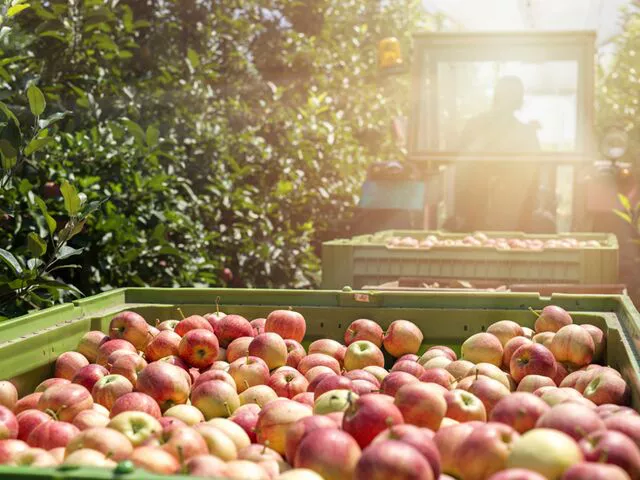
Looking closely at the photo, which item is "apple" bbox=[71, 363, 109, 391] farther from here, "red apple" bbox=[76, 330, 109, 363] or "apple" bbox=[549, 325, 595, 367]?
"apple" bbox=[549, 325, 595, 367]

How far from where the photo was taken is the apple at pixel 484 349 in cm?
271

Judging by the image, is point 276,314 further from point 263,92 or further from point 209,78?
point 263,92

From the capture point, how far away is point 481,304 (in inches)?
118

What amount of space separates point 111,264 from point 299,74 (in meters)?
5.84

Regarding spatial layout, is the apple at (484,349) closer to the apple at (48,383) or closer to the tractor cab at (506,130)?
the apple at (48,383)

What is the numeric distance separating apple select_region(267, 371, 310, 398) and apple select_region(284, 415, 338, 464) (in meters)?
0.63

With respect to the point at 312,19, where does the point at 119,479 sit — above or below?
below

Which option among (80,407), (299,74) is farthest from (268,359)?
(299,74)

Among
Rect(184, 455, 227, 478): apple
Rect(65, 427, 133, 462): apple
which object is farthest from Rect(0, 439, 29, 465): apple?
Rect(184, 455, 227, 478): apple

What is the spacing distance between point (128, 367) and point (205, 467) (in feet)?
3.33

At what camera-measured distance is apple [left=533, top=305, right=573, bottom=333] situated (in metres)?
2.81

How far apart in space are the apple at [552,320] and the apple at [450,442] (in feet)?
3.64

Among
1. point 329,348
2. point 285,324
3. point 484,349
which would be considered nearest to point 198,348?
point 285,324

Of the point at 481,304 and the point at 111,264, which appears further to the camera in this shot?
the point at 111,264
